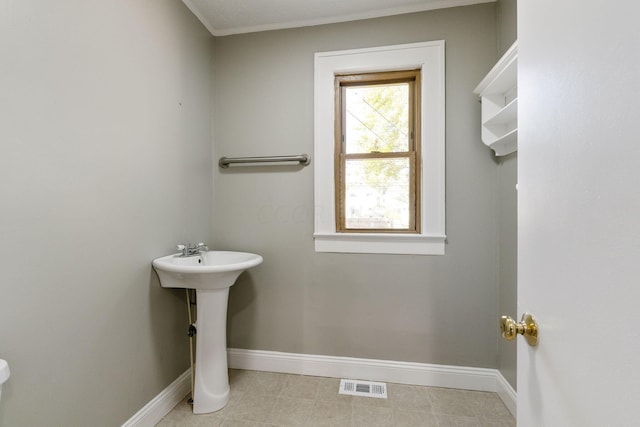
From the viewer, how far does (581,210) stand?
1.49ft

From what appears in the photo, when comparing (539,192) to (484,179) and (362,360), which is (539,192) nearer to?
(484,179)

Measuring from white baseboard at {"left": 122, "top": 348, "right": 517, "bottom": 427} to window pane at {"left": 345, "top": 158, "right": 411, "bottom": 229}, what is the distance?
0.93 m

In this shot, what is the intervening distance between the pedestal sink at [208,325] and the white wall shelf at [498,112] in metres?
1.55

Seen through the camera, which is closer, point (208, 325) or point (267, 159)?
point (208, 325)

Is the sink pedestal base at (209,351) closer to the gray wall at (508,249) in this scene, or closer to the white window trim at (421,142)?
the white window trim at (421,142)

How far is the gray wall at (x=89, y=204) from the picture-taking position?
0.94m

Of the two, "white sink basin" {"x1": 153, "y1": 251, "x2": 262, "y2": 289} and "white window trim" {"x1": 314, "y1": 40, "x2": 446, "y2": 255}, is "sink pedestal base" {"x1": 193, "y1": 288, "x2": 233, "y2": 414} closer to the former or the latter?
"white sink basin" {"x1": 153, "y1": 251, "x2": 262, "y2": 289}

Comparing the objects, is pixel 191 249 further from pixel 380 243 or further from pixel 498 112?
pixel 498 112

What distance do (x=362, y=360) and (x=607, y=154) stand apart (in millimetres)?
1849

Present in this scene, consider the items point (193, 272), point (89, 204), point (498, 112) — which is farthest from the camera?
point (498, 112)

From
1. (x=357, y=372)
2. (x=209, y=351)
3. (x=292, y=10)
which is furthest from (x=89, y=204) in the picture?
(x=357, y=372)

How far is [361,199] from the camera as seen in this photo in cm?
195

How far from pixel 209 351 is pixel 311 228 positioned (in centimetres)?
97

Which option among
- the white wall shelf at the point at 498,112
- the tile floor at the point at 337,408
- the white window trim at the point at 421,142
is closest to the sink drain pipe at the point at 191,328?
the tile floor at the point at 337,408
